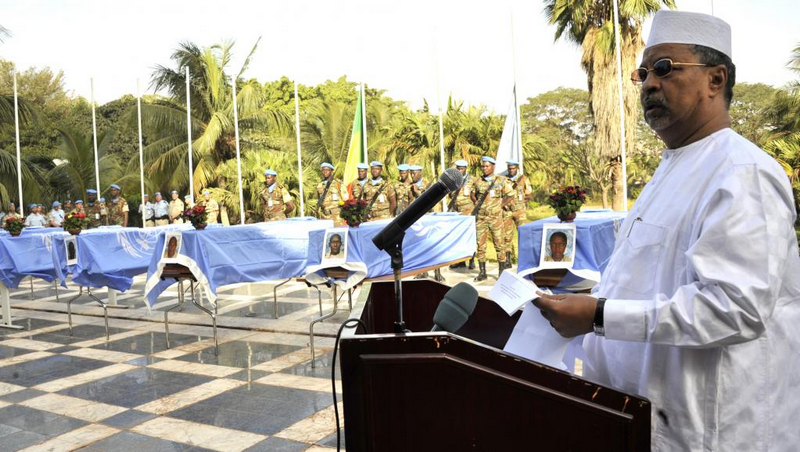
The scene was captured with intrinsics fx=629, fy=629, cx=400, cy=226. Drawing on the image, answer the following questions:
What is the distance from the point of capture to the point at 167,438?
12.0 ft

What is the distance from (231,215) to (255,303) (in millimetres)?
12971

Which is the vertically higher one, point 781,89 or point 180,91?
point 180,91

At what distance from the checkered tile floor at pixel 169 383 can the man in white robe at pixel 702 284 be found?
2.49 meters

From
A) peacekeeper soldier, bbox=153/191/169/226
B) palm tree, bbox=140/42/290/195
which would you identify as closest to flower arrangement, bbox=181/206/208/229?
peacekeeper soldier, bbox=153/191/169/226

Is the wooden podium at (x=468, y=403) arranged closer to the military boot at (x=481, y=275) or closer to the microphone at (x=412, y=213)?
the microphone at (x=412, y=213)

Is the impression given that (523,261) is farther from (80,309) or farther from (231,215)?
(231,215)

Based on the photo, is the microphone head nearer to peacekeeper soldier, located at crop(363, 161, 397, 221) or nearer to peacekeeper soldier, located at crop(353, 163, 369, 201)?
peacekeeper soldier, located at crop(363, 161, 397, 221)

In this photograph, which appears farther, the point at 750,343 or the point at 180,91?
the point at 180,91

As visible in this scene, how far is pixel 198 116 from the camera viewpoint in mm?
23375

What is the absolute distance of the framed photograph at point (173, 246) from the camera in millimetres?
6223

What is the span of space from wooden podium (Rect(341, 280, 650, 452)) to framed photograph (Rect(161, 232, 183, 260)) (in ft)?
17.7

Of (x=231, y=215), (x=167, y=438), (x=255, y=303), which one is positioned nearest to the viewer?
(x=167, y=438)

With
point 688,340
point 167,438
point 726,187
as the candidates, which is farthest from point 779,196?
point 167,438

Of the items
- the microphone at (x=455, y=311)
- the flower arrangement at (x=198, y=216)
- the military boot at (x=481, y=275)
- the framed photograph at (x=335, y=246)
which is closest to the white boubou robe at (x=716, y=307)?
the microphone at (x=455, y=311)
